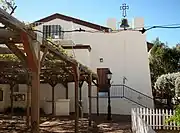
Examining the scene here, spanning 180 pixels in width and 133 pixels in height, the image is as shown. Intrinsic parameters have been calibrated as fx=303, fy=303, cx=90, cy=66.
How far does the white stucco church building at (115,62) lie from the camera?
21484 millimetres

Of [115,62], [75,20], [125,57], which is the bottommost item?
[115,62]

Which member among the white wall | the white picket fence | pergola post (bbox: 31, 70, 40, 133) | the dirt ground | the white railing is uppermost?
the white wall

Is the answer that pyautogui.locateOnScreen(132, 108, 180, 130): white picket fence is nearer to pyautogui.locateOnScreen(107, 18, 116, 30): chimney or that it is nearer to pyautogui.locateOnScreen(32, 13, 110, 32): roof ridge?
pyautogui.locateOnScreen(32, 13, 110, 32): roof ridge

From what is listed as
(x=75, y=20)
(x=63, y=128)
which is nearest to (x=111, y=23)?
(x=75, y=20)

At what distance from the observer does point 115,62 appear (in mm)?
22219

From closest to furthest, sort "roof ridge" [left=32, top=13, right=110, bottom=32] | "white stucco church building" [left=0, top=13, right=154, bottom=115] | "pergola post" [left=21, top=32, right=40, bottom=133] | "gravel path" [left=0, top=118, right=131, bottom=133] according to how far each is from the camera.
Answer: "pergola post" [left=21, top=32, right=40, bottom=133]
"gravel path" [left=0, top=118, right=131, bottom=133]
"white stucco church building" [left=0, top=13, right=154, bottom=115]
"roof ridge" [left=32, top=13, right=110, bottom=32]

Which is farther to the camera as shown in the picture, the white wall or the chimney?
the chimney

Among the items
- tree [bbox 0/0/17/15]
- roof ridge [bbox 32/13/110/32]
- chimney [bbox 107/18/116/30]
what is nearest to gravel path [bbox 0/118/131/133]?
tree [bbox 0/0/17/15]

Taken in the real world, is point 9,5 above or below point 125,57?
above

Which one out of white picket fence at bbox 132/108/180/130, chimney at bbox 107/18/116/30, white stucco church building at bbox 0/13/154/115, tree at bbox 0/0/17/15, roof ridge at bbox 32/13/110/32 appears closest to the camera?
white picket fence at bbox 132/108/180/130

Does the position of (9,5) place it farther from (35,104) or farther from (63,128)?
(35,104)

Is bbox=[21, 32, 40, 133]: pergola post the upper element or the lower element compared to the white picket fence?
upper

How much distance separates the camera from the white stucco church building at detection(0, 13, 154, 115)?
70.5 ft

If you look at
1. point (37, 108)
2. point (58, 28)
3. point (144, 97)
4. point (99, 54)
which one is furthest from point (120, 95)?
point (37, 108)
